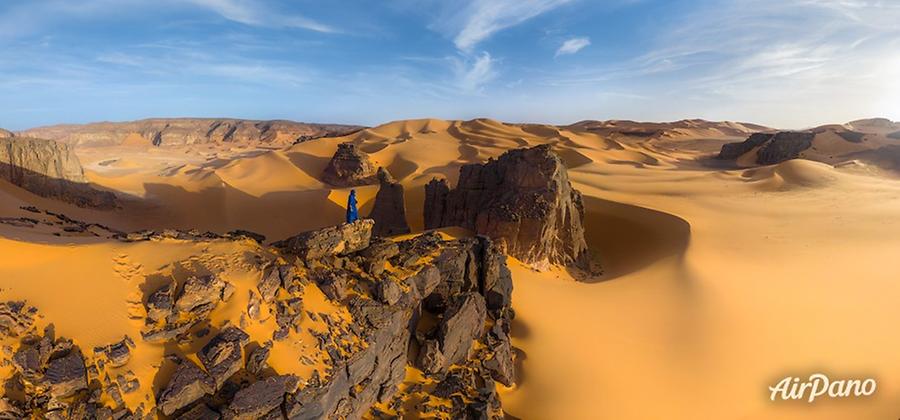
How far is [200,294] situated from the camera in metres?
6.00

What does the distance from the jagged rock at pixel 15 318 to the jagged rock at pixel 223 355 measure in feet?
→ 6.92

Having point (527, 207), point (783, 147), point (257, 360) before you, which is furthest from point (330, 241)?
point (783, 147)

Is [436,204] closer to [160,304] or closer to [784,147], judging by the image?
[160,304]

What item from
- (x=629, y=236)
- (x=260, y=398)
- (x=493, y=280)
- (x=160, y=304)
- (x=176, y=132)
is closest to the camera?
(x=260, y=398)

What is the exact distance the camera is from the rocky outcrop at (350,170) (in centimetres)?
2972

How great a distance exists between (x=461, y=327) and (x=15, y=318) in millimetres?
6446

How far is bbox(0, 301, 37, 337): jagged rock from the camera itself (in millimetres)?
5051

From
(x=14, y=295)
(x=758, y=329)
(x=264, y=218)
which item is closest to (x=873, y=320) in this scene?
(x=758, y=329)

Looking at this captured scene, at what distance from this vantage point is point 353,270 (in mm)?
7730

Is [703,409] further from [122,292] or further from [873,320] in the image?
[122,292]

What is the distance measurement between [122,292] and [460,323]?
547cm

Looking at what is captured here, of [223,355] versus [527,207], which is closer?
[223,355]

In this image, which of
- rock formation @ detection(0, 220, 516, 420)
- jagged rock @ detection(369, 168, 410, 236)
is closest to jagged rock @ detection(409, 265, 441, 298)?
rock formation @ detection(0, 220, 516, 420)

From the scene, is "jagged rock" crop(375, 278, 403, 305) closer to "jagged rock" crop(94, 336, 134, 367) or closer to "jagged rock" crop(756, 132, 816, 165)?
"jagged rock" crop(94, 336, 134, 367)
